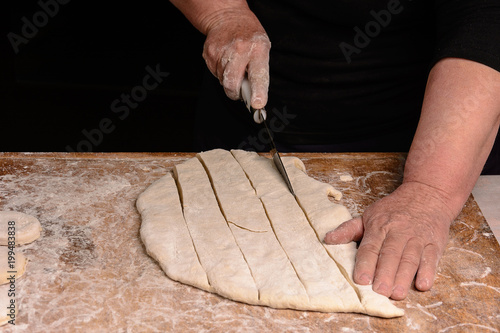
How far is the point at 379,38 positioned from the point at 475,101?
0.61m

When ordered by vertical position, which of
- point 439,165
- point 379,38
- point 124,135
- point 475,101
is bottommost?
point 124,135

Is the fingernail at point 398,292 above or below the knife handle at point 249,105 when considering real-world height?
below

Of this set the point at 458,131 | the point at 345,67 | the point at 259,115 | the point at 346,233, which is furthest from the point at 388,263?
the point at 345,67

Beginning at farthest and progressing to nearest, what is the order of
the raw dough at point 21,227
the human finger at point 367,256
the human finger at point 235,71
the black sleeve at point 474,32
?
the human finger at point 235,71
the black sleeve at point 474,32
the raw dough at point 21,227
the human finger at point 367,256

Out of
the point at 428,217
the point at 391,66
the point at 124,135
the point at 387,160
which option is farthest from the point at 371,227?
the point at 124,135

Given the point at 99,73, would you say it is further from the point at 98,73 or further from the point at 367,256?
the point at 367,256

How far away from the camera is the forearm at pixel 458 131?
2018mm

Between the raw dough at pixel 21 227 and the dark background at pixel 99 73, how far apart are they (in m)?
3.12

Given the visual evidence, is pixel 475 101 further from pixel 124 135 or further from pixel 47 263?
pixel 124 135

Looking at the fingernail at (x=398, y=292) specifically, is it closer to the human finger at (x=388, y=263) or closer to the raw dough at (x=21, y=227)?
the human finger at (x=388, y=263)

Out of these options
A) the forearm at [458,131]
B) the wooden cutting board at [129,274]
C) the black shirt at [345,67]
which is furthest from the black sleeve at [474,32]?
the wooden cutting board at [129,274]

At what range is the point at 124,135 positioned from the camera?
524cm

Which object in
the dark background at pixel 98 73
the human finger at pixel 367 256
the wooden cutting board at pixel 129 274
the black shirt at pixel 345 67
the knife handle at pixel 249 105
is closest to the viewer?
the wooden cutting board at pixel 129 274

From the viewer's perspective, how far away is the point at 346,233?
75.1 inches
